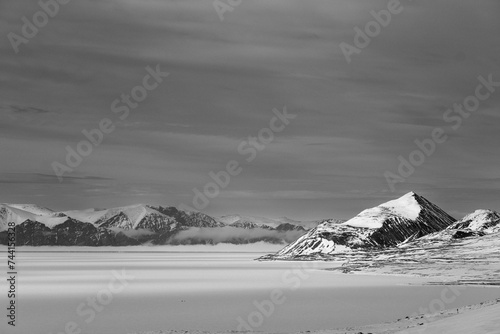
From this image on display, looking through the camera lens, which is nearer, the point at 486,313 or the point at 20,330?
the point at 486,313

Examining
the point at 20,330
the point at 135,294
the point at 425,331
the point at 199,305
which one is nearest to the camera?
the point at 425,331

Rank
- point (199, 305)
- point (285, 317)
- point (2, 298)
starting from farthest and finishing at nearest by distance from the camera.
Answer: point (2, 298) < point (199, 305) < point (285, 317)

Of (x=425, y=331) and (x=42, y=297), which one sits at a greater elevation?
(x=42, y=297)

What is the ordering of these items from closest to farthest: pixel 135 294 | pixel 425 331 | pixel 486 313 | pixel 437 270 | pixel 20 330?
pixel 425 331 → pixel 486 313 → pixel 20 330 → pixel 135 294 → pixel 437 270

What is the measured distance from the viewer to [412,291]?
102312mm

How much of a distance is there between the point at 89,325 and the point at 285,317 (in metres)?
19.1

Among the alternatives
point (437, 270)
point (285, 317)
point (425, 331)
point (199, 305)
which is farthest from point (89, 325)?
point (437, 270)

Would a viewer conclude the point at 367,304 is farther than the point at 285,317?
Yes

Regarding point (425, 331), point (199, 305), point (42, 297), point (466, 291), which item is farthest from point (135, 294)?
point (425, 331)

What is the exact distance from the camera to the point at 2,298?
8762cm

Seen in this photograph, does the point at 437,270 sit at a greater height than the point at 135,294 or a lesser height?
lesser

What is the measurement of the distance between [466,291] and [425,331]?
6389 centimetres

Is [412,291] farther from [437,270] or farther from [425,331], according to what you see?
[437,270]

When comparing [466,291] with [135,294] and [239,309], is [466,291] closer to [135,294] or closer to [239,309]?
[239,309]
